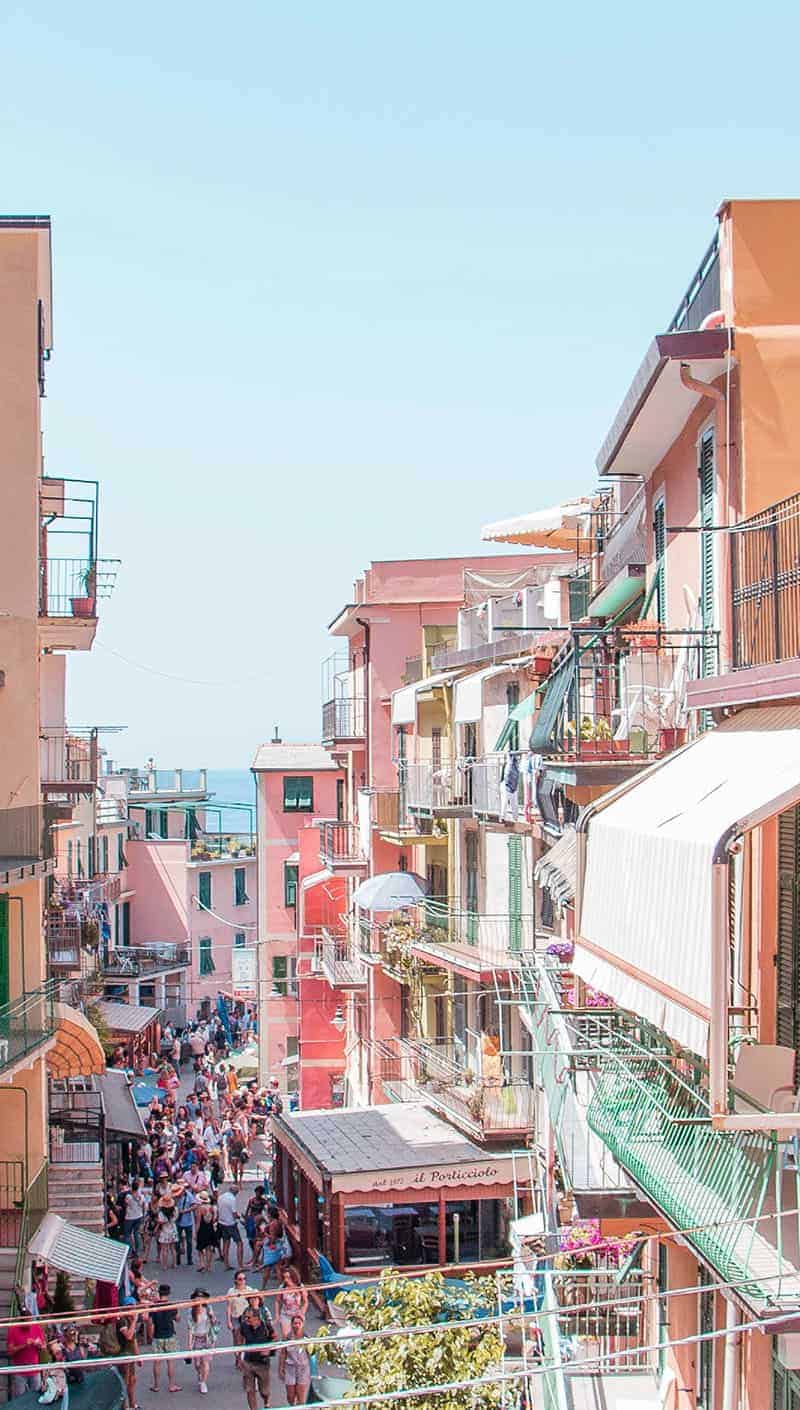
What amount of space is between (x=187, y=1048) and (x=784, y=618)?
4481cm

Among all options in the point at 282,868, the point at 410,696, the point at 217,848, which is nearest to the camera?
the point at 410,696

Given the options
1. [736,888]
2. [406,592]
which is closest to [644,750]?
[736,888]

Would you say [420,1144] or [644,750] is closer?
[644,750]

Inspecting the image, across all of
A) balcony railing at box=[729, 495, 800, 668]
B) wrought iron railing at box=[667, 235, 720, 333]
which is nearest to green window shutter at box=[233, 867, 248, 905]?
wrought iron railing at box=[667, 235, 720, 333]

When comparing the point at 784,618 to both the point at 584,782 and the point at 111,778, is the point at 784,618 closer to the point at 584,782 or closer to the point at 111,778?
the point at 584,782

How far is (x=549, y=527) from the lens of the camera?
25.5 metres

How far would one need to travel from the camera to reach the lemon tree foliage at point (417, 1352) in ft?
43.5

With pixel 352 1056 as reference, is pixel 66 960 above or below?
above

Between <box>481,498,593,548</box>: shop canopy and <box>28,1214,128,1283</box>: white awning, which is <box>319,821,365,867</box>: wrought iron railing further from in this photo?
<box>28,1214,128,1283</box>: white awning

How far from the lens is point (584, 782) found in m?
13.9

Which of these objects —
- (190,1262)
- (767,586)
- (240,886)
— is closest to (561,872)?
(767,586)

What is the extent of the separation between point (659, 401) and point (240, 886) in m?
57.9

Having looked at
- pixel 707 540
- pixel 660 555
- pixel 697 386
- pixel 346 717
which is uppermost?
pixel 697 386

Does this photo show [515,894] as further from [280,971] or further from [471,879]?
[280,971]
